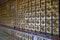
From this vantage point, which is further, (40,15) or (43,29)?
(40,15)

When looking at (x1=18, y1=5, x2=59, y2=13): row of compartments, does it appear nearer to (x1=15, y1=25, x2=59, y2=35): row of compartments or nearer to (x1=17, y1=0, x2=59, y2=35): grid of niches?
(x1=17, y1=0, x2=59, y2=35): grid of niches

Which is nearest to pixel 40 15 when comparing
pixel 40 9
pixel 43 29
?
pixel 40 9

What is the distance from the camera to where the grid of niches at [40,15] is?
285 centimetres

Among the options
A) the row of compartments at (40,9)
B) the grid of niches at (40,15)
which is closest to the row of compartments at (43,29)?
the grid of niches at (40,15)

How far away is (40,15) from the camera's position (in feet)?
11.1

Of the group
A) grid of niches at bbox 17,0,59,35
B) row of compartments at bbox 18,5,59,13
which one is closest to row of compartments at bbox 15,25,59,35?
grid of niches at bbox 17,0,59,35

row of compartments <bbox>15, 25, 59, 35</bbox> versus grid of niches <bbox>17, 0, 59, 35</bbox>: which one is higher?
grid of niches <bbox>17, 0, 59, 35</bbox>

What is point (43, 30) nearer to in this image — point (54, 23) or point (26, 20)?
point (54, 23)

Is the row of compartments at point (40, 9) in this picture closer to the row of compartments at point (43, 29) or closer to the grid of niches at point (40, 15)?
the grid of niches at point (40, 15)

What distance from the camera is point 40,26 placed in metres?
3.38

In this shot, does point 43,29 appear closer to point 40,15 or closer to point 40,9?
point 40,15

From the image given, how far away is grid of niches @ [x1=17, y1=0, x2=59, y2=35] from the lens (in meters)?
2.85

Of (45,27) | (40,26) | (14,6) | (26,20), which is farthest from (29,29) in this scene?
(14,6)

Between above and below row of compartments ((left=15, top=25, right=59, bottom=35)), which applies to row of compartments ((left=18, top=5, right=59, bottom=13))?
above
